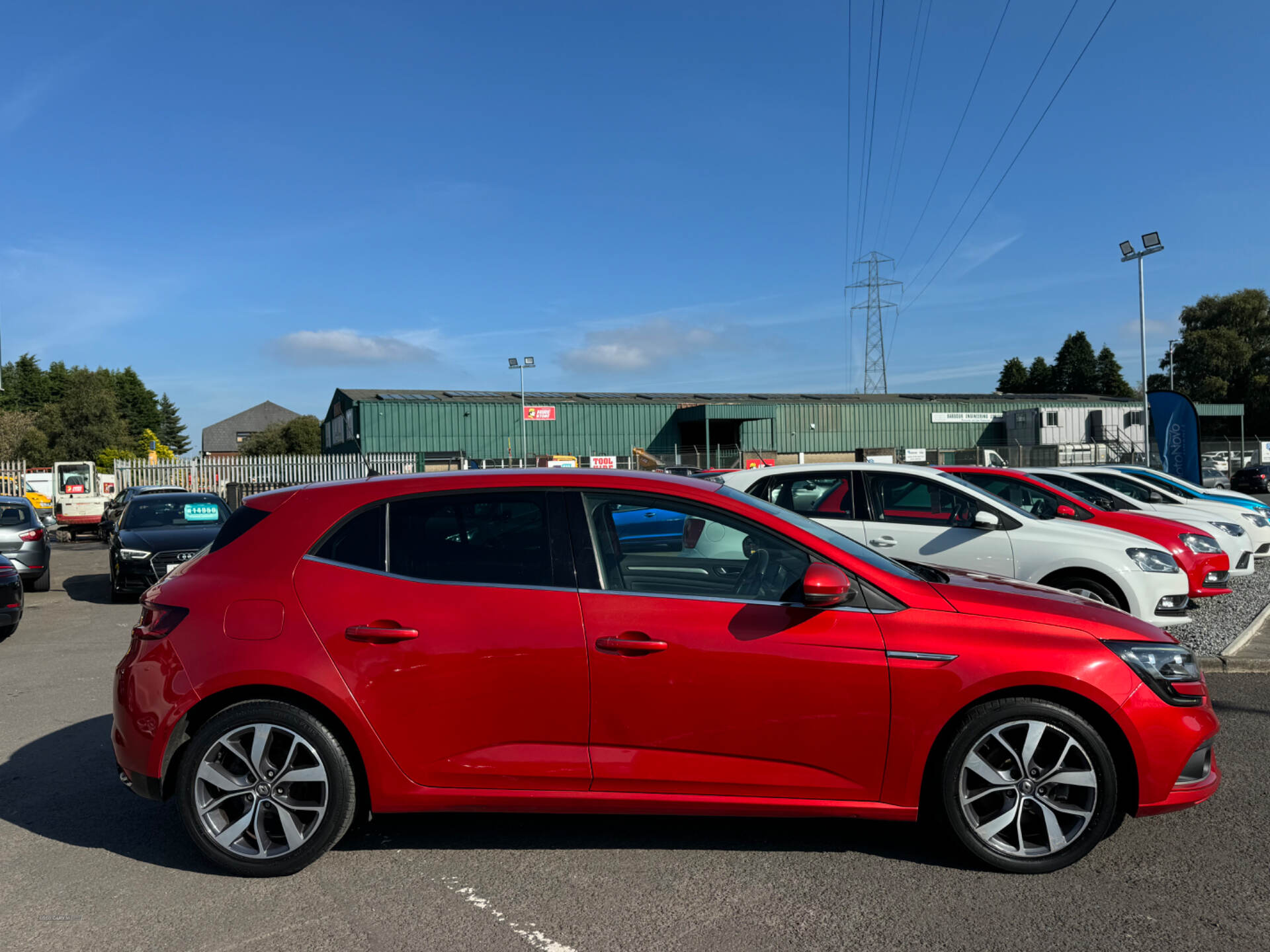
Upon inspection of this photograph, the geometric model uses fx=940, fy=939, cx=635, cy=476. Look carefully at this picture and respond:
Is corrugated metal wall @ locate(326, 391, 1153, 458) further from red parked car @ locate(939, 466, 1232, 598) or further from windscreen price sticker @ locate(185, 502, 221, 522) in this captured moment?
red parked car @ locate(939, 466, 1232, 598)

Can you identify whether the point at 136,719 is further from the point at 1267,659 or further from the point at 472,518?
the point at 1267,659

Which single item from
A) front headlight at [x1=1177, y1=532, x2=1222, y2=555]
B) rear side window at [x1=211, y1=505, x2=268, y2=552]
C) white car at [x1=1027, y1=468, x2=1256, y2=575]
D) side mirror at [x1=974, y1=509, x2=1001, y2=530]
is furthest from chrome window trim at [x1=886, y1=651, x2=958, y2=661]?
white car at [x1=1027, y1=468, x2=1256, y2=575]

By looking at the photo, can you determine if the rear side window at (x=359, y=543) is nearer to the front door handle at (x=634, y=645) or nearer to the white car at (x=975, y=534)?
the front door handle at (x=634, y=645)

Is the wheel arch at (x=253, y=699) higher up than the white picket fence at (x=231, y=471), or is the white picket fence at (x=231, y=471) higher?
Result: the white picket fence at (x=231, y=471)

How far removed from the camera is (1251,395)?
265 ft

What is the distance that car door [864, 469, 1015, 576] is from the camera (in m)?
8.20

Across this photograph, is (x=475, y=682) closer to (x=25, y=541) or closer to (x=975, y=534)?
(x=975, y=534)

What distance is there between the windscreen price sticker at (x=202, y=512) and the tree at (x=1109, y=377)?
361 ft

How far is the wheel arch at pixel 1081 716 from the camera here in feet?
12.1

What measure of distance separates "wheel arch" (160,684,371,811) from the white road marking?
50 centimetres

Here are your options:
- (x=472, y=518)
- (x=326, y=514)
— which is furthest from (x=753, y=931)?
(x=326, y=514)

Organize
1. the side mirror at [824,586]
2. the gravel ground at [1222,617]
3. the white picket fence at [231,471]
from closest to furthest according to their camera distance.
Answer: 1. the side mirror at [824,586]
2. the gravel ground at [1222,617]
3. the white picket fence at [231,471]

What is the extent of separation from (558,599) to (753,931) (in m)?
1.39

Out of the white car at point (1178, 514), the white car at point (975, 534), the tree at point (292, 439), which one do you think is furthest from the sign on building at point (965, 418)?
the white car at point (975, 534)
